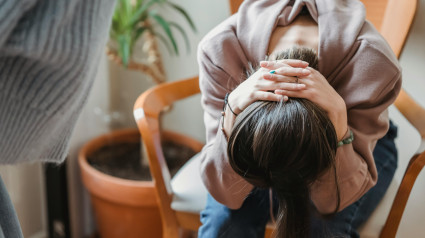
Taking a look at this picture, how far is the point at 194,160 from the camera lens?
1169 mm

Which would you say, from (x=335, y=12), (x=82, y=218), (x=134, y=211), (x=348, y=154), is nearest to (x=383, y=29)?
(x=335, y=12)

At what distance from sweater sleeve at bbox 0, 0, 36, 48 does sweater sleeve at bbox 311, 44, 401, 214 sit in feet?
1.86

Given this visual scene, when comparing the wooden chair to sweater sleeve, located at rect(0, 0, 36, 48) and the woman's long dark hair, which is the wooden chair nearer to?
the woman's long dark hair

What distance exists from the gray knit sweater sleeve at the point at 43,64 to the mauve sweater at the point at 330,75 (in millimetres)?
362

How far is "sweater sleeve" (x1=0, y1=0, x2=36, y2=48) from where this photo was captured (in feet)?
1.38

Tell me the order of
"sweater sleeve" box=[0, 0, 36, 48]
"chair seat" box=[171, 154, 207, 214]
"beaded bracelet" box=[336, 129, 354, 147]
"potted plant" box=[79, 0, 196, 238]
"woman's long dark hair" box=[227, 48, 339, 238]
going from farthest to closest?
"potted plant" box=[79, 0, 196, 238] → "chair seat" box=[171, 154, 207, 214] → "beaded bracelet" box=[336, 129, 354, 147] → "woman's long dark hair" box=[227, 48, 339, 238] → "sweater sleeve" box=[0, 0, 36, 48]

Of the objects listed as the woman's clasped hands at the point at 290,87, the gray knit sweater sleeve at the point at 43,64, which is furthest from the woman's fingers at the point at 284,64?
the gray knit sweater sleeve at the point at 43,64

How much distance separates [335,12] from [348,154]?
0.93ft

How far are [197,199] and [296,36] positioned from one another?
44 centimetres

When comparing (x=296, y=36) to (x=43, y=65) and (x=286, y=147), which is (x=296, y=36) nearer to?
(x=286, y=147)

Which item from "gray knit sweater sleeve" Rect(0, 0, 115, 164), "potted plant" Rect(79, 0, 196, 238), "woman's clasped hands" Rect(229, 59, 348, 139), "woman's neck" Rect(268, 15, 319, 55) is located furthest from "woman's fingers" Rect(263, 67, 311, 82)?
"potted plant" Rect(79, 0, 196, 238)

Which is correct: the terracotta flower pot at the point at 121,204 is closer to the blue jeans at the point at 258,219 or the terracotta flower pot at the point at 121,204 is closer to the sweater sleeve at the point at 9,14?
the blue jeans at the point at 258,219

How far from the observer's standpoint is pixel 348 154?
2.63 feet

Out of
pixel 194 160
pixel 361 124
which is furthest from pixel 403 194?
pixel 194 160
